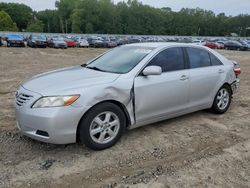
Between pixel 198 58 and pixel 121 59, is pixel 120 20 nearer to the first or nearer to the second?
pixel 198 58

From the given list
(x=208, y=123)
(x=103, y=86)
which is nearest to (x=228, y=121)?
(x=208, y=123)

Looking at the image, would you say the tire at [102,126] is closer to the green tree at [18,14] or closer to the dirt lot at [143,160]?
the dirt lot at [143,160]

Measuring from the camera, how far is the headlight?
341 cm

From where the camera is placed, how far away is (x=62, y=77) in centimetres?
401

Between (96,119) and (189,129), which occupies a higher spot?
(96,119)

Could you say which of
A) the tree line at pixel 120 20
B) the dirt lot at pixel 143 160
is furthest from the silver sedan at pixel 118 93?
the tree line at pixel 120 20

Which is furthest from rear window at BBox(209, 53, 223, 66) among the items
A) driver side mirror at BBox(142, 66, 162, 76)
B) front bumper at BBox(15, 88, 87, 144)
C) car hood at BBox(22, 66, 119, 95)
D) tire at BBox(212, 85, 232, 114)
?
front bumper at BBox(15, 88, 87, 144)

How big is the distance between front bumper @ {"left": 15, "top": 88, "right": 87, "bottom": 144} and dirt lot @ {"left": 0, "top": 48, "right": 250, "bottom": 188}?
1.06 ft

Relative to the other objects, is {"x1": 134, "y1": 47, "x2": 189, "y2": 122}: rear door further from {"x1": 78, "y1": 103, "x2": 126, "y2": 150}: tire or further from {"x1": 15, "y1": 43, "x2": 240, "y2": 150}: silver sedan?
{"x1": 78, "y1": 103, "x2": 126, "y2": 150}: tire

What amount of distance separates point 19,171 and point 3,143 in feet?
3.00

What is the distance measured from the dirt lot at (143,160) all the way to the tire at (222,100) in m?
0.59

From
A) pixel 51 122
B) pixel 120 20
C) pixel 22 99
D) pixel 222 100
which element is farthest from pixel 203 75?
pixel 120 20

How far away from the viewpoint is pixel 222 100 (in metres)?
5.49

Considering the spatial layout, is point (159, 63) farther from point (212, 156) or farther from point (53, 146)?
point (53, 146)
